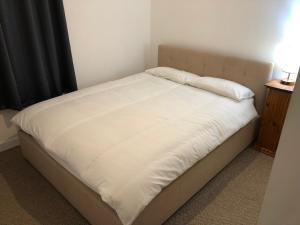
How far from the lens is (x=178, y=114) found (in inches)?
82.4

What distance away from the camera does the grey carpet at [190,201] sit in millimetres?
1806

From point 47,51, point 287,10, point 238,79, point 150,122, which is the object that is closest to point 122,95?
point 150,122

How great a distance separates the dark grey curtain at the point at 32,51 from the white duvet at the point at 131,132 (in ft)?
1.28

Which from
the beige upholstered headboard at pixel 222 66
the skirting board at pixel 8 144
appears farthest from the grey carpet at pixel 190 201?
the beige upholstered headboard at pixel 222 66

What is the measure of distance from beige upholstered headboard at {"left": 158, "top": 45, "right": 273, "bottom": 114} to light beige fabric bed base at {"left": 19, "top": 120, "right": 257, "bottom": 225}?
556 millimetres

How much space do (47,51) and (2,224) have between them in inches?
66.5

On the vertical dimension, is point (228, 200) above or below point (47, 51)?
below

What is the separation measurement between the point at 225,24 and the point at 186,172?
1.90 m

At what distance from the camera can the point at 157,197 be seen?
1519 mm

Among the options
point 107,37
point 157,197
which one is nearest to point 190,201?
point 157,197

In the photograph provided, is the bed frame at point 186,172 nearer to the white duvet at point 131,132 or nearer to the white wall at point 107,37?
the white duvet at point 131,132

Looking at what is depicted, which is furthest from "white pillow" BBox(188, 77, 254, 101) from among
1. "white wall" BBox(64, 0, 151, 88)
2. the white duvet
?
"white wall" BBox(64, 0, 151, 88)

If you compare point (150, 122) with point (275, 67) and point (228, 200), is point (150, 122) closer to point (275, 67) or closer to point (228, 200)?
point (228, 200)

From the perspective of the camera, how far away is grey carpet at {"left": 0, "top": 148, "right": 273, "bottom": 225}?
181cm
